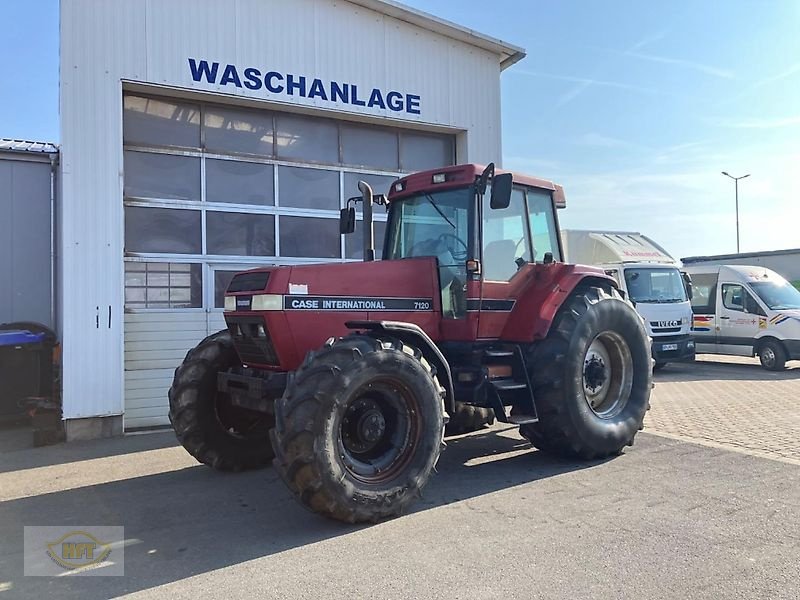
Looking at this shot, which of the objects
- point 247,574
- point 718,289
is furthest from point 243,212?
point 718,289

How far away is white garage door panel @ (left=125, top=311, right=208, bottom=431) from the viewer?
27.7 feet

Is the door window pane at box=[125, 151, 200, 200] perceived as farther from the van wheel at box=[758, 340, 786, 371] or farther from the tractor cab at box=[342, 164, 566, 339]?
the van wheel at box=[758, 340, 786, 371]

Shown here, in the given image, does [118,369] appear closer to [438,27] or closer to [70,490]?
[70,490]

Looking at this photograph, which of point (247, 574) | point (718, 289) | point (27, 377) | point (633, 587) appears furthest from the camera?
point (718, 289)

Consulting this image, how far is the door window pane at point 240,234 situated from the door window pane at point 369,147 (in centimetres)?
175

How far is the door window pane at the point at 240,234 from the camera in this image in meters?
9.12

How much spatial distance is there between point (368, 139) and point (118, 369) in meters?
5.12

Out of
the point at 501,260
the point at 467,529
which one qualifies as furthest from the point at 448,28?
the point at 467,529

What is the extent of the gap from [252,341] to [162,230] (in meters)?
4.18

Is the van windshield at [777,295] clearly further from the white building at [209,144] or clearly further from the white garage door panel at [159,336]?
the white garage door panel at [159,336]

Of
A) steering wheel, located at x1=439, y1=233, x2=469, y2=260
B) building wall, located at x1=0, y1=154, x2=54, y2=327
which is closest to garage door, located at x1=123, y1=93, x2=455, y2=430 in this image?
building wall, located at x1=0, y1=154, x2=54, y2=327

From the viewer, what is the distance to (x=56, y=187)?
946 cm

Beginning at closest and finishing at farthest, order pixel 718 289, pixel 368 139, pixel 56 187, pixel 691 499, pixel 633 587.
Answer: pixel 633 587 → pixel 691 499 → pixel 56 187 → pixel 368 139 → pixel 718 289

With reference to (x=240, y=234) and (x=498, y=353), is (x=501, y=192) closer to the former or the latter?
(x=498, y=353)
